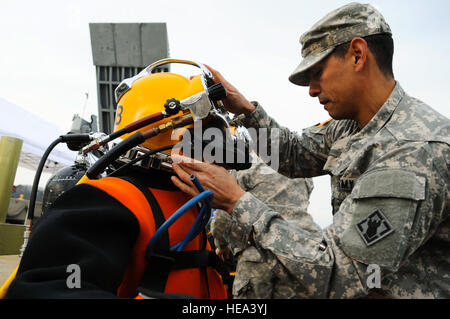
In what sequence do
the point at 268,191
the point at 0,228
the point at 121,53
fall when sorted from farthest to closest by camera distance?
the point at 121,53 < the point at 0,228 < the point at 268,191

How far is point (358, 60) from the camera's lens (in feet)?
5.80

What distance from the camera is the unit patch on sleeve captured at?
135cm

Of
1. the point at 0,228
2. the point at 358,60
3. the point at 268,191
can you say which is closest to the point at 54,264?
the point at 358,60

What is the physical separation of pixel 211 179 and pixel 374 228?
721 millimetres

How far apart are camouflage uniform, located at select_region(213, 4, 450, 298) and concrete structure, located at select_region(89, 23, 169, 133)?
520 centimetres

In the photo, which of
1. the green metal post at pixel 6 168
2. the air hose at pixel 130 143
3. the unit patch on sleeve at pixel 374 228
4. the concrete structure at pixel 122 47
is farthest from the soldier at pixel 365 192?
the green metal post at pixel 6 168

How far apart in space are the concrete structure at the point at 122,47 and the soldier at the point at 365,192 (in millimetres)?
4938

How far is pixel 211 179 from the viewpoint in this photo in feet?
5.12

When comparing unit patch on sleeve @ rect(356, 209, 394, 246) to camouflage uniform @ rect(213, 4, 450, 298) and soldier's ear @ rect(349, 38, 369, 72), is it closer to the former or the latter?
camouflage uniform @ rect(213, 4, 450, 298)

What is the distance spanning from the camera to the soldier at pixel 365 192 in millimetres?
1373

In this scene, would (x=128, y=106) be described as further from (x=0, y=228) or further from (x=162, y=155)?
(x=0, y=228)
